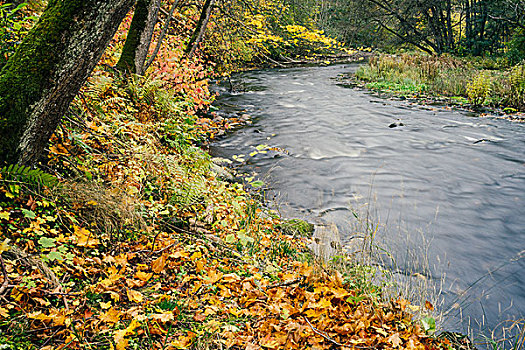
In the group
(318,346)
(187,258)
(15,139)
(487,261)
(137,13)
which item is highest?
(137,13)

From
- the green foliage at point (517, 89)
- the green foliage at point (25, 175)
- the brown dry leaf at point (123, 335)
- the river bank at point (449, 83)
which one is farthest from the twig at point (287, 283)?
the green foliage at point (517, 89)

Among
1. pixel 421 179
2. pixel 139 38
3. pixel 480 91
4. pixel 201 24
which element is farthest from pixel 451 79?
pixel 139 38

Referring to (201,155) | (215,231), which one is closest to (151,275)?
(215,231)

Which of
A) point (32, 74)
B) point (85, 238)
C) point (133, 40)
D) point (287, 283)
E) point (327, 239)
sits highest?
point (133, 40)

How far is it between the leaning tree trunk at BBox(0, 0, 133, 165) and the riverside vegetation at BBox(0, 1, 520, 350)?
1.06 ft

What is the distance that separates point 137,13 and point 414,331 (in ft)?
21.7

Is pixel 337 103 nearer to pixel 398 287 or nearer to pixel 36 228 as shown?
pixel 398 287

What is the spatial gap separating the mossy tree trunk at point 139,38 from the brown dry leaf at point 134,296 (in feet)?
16.0

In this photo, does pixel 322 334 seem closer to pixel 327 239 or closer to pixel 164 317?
pixel 164 317

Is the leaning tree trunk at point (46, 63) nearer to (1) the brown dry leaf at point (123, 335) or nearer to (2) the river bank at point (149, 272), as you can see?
(2) the river bank at point (149, 272)

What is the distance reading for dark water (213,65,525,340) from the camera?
429 cm

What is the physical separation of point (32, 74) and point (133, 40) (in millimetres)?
4163

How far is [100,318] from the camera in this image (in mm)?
2254

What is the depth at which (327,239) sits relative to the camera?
4.63 meters
